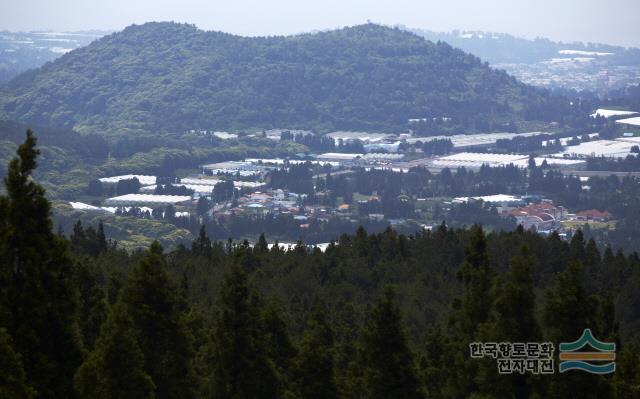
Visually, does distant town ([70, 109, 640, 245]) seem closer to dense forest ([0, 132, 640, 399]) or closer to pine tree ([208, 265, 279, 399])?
dense forest ([0, 132, 640, 399])

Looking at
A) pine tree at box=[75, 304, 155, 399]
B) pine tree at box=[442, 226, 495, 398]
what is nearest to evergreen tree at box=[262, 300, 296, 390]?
pine tree at box=[442, 226, 495, 398]

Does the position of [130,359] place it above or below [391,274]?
above

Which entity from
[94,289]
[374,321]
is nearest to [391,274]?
[94,289]

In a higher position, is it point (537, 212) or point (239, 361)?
point (239, 361)

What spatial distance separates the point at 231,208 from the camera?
493 ft

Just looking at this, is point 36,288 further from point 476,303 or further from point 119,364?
point 476,303

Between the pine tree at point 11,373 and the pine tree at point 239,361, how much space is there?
32.8 ft

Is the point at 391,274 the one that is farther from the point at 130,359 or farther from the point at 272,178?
the point at 272,178

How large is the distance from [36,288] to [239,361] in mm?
8692

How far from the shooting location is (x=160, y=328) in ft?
103

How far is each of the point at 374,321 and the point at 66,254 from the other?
10.3m

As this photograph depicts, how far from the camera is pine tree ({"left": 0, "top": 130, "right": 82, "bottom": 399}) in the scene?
1009 inches

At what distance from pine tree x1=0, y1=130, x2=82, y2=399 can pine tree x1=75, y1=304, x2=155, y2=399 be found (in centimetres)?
65

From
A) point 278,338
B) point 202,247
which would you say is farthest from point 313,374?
point 202,247
